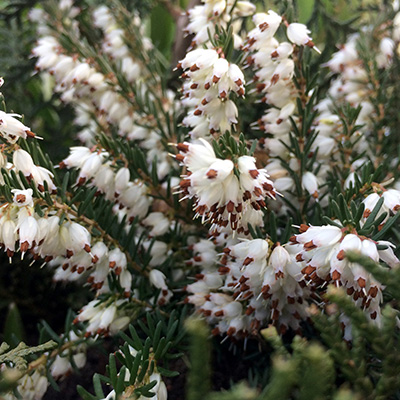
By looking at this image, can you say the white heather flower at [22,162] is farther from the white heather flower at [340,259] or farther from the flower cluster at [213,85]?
the white heather flower at [340,259]

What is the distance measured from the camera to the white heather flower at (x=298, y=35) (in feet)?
2.26

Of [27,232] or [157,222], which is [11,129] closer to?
[27,232]

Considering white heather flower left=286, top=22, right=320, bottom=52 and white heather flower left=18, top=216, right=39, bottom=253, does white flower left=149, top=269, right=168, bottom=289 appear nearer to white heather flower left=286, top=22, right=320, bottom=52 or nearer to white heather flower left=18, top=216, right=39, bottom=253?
white heather flower left=18, top=216, right=39, bottom=253

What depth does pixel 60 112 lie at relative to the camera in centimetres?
142

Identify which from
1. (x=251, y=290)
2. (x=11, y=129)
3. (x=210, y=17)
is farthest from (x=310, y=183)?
(x=11, y=129)

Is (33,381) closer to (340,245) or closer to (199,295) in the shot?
(199,295)

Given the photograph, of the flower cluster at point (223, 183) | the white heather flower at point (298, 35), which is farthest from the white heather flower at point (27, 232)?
the white heather flower at point (298, 35)

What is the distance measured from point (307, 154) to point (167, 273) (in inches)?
11.6

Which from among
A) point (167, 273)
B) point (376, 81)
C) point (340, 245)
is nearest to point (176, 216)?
point (167, 273)

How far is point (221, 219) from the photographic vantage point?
57cm

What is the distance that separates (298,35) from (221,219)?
303 millimetres

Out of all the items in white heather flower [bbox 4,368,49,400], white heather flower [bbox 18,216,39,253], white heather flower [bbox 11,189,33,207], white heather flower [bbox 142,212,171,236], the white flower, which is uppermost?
white heather flower [bbox 11,189,33,207]

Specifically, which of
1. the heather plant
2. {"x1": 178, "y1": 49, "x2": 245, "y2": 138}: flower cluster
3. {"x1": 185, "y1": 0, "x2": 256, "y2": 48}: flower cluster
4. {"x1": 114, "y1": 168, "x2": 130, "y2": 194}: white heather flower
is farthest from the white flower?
{"x1": 185, "y1": 0, "x2": 256, "y2": 48}: flower cluster

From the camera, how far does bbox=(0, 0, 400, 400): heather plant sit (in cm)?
51
